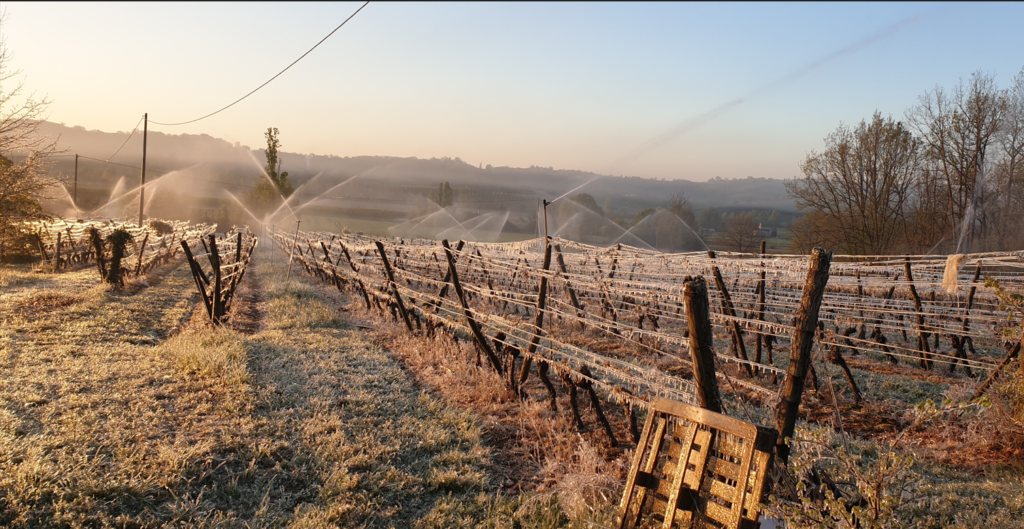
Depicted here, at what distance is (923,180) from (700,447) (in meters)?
30.0

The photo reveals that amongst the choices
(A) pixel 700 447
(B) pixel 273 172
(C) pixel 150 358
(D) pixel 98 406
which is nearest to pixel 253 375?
(D) pixel 98 406

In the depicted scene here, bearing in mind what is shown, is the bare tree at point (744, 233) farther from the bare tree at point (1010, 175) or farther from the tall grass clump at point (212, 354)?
the tall grass clump at point (212, 354)

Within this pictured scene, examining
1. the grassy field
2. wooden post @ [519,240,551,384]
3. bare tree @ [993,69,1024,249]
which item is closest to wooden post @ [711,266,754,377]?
wooden post @ [519,240,551,384]

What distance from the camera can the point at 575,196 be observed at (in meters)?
76.8

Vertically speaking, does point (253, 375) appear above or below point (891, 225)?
below

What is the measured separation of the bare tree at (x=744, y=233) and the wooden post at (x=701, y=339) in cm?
3763

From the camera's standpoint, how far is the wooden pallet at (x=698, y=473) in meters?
2.76

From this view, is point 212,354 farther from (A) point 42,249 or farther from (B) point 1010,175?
(B) point 1010,175

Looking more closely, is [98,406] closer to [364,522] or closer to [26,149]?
[364,522]

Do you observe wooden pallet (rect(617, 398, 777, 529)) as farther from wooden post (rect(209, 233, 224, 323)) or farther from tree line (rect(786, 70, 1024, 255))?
tree line (rect(786, 70, 1024, 255))

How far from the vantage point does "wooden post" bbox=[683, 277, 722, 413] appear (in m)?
3.05

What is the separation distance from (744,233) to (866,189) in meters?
13.9

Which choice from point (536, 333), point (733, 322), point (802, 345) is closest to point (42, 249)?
point (536, 333)

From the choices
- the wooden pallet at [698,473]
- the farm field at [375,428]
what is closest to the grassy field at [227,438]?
the farm field at [375,428]
